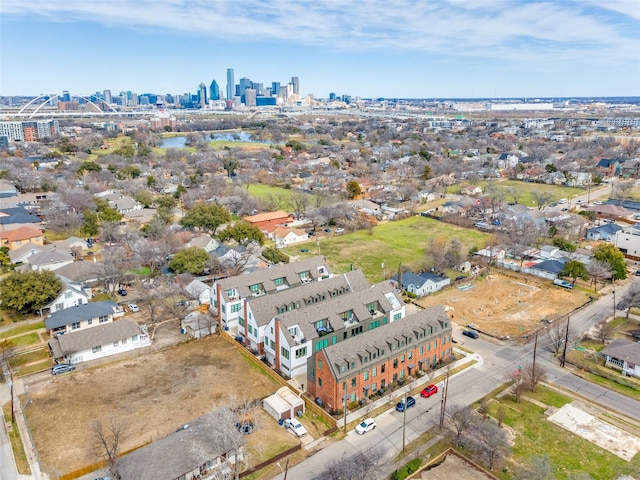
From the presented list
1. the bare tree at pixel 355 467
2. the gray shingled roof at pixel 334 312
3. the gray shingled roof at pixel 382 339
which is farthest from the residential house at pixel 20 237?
the bare tree at pixel 355 467

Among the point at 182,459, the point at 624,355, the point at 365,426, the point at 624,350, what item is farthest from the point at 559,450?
the point at 182,459

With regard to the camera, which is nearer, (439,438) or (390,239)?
(439,438)

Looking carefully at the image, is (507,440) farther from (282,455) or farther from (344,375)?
(282,455)

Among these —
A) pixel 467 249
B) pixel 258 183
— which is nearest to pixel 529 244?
pixel 467 249

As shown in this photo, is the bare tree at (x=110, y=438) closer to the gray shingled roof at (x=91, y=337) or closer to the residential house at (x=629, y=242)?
the gray shingled roof at (x=91, y=337)

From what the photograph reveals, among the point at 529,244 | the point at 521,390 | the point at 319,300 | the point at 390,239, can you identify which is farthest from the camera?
the point at 390,239
